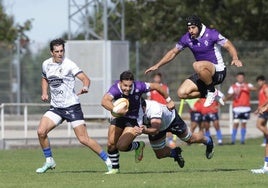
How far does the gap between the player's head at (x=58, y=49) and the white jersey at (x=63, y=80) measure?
0.11 metres

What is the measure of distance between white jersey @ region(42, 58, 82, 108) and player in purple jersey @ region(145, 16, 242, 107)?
1.60 m

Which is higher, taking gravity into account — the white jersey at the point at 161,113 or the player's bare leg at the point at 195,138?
the white jersey at the point at 161,113

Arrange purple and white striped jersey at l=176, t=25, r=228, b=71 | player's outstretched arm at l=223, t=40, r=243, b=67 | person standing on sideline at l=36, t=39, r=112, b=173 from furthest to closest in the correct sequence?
purple and white striped jersey at l=176, t=25, r=228, b=71, player's outstretched arm at l=223, t=40, r=243, b=67, person standing on sideline at l=36, t=39, r=112, b=173

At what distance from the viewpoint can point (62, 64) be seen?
18984mm

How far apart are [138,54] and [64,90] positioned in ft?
74.9

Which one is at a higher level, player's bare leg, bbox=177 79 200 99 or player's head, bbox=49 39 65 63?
player's head, bbox=49 39 65 63

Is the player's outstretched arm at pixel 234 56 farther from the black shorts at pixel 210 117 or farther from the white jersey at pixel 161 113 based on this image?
the black shorts at pixel 210 117

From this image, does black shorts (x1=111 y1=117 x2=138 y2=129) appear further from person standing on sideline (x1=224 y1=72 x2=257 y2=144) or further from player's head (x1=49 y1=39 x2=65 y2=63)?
person standing on sideline (x1=224 y1=72 x2=257 y2=144)

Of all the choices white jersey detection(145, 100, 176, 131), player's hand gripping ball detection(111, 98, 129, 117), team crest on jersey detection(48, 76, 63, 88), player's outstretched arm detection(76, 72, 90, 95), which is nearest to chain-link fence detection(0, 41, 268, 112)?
white jersey detection(145, 100, 176, 131)

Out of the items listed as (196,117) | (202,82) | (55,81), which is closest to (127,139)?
(55,81)

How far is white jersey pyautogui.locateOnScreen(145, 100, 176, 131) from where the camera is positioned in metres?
19.1

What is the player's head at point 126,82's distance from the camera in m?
18.3

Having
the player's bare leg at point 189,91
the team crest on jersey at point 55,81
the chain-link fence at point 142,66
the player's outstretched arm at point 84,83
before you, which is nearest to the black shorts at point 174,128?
the player's bare leg at point 189,91

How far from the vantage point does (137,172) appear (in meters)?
19.6
